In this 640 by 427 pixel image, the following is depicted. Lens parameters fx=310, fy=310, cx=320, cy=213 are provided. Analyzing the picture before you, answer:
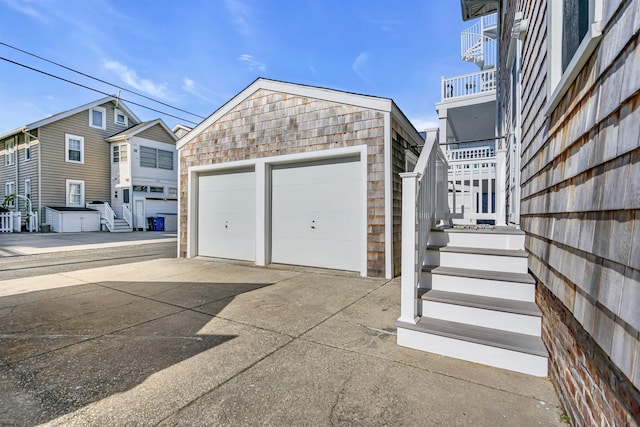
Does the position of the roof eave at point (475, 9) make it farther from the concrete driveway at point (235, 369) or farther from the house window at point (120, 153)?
the house window at point (120, 153)

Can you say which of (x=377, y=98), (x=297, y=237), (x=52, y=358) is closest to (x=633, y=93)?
(x=52, y=358)

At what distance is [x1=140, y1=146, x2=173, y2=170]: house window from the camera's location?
1727 cm

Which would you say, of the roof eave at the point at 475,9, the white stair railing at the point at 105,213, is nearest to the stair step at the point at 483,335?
the roof eave at the point at 475,9

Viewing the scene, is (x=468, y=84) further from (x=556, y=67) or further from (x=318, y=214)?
(x=556, y=67)

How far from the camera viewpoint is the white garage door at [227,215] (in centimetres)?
690

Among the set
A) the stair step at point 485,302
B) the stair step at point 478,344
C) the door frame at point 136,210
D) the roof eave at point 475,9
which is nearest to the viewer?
the stair step at point 478,344

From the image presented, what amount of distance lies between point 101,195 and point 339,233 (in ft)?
55.6

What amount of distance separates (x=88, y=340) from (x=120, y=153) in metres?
17.4

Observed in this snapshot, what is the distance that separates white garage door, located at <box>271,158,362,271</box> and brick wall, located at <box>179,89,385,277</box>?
0.34 meters

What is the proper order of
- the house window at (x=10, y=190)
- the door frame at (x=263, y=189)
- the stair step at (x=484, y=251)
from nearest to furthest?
1. the stair step at (x=484, y=251)
2. the door frame at (x=263, y=189)
3. the house window at (x=10, y=190)

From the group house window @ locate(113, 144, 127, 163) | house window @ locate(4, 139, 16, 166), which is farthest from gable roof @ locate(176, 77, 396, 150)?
house window @ locate(4, 139, 16, 166)

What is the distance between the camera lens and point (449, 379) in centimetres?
209

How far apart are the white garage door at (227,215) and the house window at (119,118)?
1413 centimetres

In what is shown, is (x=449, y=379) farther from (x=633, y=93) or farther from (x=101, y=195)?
(x=101, y=195)
